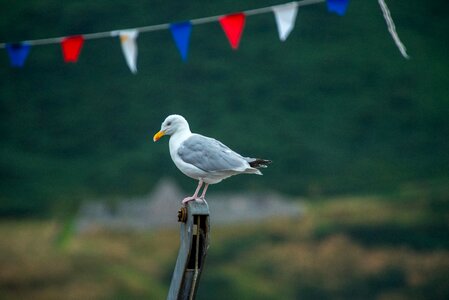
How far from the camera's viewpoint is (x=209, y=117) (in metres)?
7.21

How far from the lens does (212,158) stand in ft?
11.4

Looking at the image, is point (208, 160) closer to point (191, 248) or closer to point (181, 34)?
point (191, 248)

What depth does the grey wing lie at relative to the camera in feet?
11.4

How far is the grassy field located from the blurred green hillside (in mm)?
245

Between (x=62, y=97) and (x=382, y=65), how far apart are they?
9.42 ft

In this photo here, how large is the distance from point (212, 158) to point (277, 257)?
3.74 meters

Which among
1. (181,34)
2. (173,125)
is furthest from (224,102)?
(173,125)

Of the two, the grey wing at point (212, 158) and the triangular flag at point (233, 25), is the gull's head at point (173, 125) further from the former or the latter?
the triangular flag at point (233, 25)

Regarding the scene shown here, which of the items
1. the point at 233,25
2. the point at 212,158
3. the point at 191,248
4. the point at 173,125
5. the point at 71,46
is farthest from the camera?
the point at 71,46

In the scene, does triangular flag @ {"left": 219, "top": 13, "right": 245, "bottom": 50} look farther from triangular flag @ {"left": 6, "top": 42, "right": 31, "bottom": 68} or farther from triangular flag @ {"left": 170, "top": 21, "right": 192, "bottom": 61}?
triangular flag @ {"left": 6, "top": 42, "right": 31, "bottom": 68}

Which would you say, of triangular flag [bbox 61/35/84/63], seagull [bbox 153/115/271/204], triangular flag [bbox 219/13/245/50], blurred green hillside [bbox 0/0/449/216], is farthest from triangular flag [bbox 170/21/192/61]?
blurred green hillside [bbox 0/0/449/216]

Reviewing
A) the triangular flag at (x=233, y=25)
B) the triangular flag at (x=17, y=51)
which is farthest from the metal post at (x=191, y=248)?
the triangular flag at (x=17, y=51)

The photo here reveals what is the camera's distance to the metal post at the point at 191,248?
3.05m

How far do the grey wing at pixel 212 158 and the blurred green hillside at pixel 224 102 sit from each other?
3.45 m
